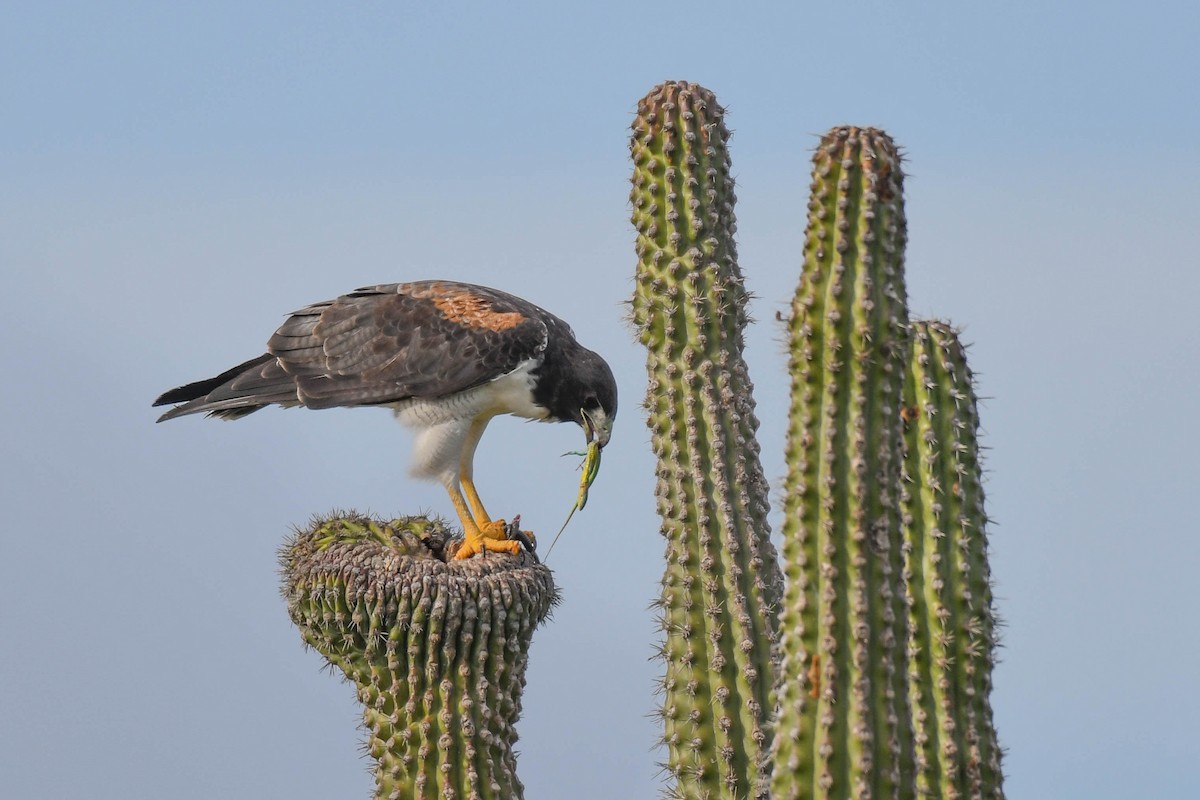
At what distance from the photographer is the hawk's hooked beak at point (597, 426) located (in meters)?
10.2

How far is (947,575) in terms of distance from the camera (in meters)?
5.91

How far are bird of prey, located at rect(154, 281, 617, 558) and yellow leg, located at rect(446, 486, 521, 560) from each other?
451mm

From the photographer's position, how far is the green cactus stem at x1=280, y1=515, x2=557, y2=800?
7711mm

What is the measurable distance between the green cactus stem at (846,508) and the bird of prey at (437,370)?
4.83m

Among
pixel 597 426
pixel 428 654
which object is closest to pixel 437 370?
pixel 597 426

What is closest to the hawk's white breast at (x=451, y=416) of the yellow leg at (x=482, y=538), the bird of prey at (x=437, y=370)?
the bird of prey at (x=437, y=370)

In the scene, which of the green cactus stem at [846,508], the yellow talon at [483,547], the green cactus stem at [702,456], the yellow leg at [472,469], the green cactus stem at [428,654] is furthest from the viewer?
the yellow leg at [472,469]

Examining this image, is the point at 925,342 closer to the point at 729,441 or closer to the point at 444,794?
the point at 729,441

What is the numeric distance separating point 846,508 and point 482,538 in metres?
3.78

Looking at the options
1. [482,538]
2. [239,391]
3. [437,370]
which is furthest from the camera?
[239,391]

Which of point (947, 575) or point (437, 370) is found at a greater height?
point (437, 370)

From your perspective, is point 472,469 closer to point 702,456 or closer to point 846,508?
point 702,456

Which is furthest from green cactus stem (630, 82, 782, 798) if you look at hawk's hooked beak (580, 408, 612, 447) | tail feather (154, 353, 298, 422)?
tail feather (154, 353, 298, 422)

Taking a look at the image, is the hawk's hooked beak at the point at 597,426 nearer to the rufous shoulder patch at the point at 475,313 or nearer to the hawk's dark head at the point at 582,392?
the hawk's dark head at the point at 582,392
